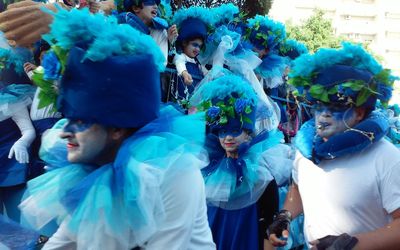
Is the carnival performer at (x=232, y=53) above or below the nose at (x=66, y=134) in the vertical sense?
below

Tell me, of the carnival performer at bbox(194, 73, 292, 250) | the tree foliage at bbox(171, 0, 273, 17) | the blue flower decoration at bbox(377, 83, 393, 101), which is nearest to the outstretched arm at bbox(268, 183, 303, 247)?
the carnival performer at bbox(194, 73, 292, 250)

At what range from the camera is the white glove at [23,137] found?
375 cm

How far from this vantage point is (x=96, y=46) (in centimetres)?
174

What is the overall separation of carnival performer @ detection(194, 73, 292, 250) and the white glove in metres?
1.43

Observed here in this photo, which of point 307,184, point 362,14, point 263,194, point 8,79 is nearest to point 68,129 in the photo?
point 307,184

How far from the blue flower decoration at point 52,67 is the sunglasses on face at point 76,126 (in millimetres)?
191

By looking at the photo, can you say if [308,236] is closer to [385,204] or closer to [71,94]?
[385,204]

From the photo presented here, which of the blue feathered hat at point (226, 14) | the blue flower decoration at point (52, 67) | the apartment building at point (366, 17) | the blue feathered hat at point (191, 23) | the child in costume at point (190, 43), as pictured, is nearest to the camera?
the blue flower decoration at point (52, 67)

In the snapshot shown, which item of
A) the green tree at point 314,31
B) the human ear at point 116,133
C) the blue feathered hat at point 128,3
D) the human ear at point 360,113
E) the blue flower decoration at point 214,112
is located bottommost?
the green tree at point 314,31

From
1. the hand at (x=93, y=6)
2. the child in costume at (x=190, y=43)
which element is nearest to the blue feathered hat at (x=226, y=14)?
the child in costume at (x=190, y=43)

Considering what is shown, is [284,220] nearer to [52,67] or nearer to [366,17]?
[52,67]

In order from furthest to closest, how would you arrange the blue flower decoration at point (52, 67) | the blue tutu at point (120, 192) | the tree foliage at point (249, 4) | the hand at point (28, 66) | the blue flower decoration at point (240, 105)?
1. the tree foliage at point (249, 4)
2. the hand at point (28, 66)
3. the blue flower decoration at point (240, 105)
4. the blue flower decoration at point (52, 67)
5. the blue tutu at point (120, 192)

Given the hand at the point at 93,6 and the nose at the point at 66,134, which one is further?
the hand at the point at 93,6

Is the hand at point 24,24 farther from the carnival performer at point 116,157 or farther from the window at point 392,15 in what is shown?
the window at point 392,15
